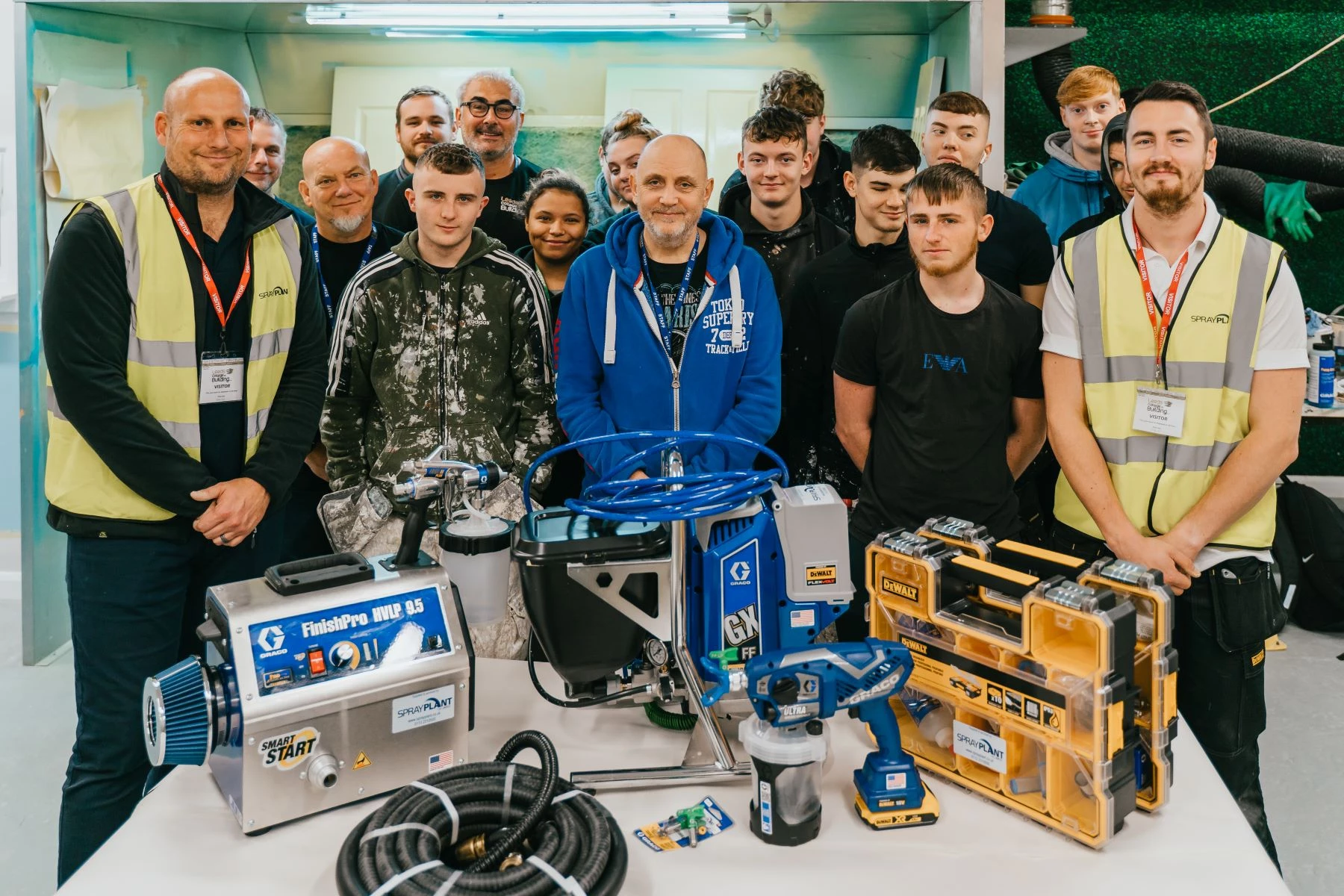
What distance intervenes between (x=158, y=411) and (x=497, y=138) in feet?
5.24

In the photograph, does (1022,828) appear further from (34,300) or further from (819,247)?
(34,300)

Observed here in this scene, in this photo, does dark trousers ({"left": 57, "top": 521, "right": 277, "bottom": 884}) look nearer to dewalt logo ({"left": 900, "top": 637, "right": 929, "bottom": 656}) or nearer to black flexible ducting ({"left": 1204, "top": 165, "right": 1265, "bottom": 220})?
dewalt logo ({"left": 900, "top": 637, "right": 929, "bottom": 656})


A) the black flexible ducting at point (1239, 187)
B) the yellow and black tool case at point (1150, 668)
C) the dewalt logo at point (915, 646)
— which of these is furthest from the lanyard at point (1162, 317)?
the black flexible ducting at point (1239, 187)

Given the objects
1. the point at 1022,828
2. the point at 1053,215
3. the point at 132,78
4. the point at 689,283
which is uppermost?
the point at 132,78

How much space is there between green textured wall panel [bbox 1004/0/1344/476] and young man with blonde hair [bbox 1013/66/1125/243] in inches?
51.3

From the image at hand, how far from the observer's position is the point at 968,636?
4.71 ft

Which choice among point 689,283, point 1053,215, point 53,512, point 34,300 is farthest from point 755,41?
point 53,512

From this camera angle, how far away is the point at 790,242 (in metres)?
2.89

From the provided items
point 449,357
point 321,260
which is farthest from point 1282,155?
point 321,260

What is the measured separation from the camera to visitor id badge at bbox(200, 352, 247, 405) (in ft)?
7.04

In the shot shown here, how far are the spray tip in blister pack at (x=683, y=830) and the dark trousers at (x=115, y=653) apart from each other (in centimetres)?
106

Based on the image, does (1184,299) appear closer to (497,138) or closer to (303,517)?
(497,138)

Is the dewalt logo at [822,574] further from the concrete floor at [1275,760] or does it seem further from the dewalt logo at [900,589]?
the concrete floor at [1275,760]

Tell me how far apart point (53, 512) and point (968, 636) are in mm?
1736
